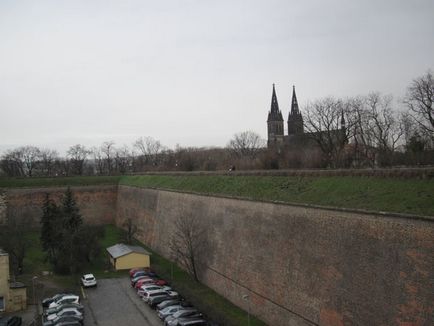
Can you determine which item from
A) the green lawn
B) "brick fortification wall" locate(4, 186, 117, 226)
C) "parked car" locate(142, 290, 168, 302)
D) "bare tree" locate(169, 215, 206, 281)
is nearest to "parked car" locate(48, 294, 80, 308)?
"parked car" locate(142, 290, 168, 302)

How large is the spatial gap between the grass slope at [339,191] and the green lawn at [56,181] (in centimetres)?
2034

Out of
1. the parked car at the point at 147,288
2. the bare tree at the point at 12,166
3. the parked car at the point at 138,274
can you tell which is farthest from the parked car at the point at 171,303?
the bare tree at the point at 12,166

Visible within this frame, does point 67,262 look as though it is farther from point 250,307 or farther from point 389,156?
point 389,156

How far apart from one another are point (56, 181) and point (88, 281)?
20668mm

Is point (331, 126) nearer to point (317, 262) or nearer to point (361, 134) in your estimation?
point (361, 134)

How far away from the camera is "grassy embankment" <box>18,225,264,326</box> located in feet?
56.8

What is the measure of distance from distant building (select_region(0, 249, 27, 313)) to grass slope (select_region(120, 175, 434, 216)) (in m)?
9.70

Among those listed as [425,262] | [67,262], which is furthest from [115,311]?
[425,262]

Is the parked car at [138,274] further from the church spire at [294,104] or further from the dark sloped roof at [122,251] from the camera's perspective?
the church spire at [294,104]

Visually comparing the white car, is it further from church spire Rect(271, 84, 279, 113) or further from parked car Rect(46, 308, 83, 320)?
church spire Rect(271, 84, 279, 113)

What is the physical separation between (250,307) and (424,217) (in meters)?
8.50

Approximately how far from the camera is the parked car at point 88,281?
22.7m

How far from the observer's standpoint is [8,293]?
1939cm

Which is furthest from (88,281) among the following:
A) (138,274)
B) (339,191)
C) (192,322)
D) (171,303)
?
(339,191)
